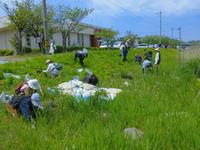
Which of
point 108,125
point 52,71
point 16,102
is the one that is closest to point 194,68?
point 52,71

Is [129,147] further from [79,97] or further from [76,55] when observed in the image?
[76,55]

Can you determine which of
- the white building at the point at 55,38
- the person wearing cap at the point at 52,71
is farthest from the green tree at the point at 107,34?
the person wearing cap at the point at 52,71

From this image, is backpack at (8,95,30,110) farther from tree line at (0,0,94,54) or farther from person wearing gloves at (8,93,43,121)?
tree line at (0,0,94,54)

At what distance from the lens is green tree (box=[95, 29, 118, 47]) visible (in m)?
51.8

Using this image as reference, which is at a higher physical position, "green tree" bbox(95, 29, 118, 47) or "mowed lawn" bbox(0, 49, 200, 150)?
"green tree" bbox(95, 29, 118, 47)

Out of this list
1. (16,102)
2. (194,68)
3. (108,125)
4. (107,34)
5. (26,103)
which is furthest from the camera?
(107,34)

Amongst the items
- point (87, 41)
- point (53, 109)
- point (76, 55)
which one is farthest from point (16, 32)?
point (53, 109)

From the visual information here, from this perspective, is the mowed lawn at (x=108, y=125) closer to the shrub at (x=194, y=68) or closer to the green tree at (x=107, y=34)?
the shrub at (x=194, y=68)

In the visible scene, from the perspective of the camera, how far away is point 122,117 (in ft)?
22.5

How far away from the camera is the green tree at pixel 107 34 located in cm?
5175

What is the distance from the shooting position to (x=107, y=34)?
169ft

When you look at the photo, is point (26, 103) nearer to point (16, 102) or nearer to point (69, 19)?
point (16, 102)

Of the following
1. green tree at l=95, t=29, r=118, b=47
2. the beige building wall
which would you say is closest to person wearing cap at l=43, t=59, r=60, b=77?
the beige building wall

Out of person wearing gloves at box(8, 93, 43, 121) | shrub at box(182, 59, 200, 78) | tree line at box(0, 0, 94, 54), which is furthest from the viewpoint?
tree line at box(0, 0, 94, 54)
